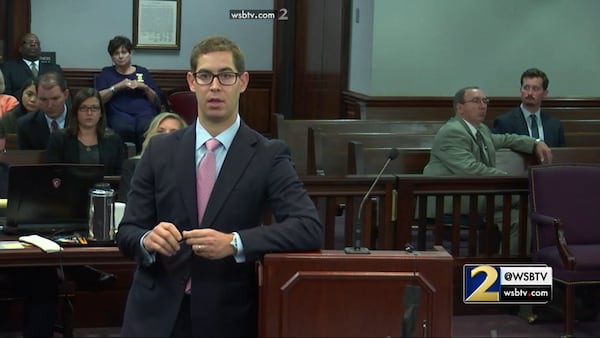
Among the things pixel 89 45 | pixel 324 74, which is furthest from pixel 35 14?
pixel 324 74

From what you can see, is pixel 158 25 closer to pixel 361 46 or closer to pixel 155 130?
pixel 361 46

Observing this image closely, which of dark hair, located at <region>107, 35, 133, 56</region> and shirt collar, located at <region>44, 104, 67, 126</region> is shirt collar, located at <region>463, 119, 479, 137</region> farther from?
dark hair, located at <region>107, 35, 133, 56</region>

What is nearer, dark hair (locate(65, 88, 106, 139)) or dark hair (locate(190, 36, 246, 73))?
dark hair (locate(190, 36, 246, 73))

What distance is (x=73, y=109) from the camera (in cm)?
571

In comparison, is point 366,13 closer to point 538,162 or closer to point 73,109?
point 538,162

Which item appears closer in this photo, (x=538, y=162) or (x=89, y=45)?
(x=538, y=162)

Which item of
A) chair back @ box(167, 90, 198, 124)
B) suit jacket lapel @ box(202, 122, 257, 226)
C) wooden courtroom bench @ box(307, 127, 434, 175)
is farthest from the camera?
chair back @ box(167, 90, 198, 124)

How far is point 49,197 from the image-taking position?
13.6ft

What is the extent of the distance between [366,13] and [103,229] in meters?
5.65

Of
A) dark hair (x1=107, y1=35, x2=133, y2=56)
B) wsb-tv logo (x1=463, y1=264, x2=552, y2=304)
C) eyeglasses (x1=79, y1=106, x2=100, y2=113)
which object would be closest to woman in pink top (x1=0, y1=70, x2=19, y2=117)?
dark hair (x1=107, y1=35, x2=133, y2=56)

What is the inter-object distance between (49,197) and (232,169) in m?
1.77

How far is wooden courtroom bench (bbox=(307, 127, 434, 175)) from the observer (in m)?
6.77

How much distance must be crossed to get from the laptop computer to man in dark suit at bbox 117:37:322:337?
1.58 meters

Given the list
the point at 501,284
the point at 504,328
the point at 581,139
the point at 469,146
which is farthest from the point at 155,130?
the point at 581,139
